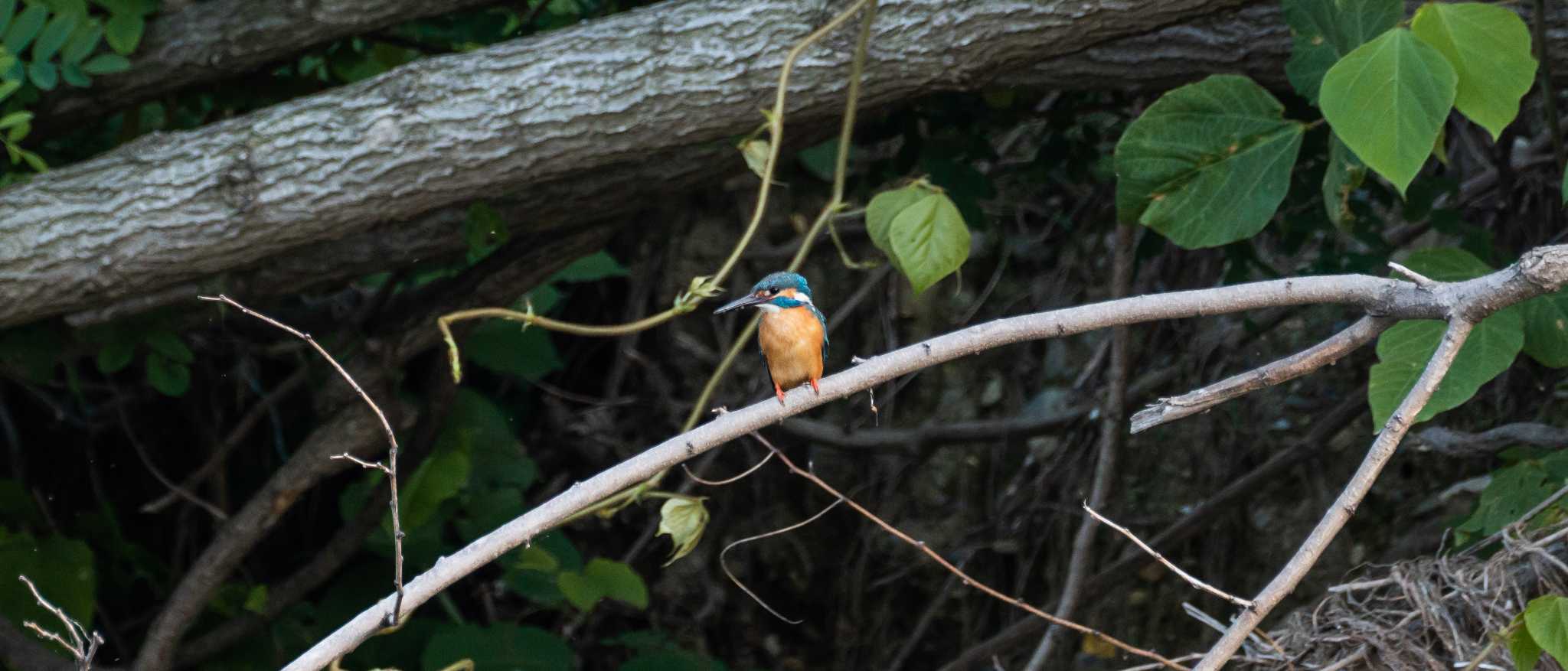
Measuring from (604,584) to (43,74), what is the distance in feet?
6.25

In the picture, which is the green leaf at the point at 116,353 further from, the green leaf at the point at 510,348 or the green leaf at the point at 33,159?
the green leaf at the point at 510,348

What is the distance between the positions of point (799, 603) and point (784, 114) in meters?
3.08

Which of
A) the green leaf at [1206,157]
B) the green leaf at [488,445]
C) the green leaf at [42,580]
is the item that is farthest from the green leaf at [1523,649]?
the green leaf at [42,580]

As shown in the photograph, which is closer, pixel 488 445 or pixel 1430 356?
pixel 1430 356

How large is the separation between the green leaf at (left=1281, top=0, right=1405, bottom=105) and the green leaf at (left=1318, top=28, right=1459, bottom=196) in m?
0.50

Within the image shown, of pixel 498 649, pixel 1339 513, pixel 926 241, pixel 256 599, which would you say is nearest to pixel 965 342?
pixel 1339 513

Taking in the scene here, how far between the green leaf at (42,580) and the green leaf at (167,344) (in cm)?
81

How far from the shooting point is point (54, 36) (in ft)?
10.2

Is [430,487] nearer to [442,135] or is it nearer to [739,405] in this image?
[442,135]

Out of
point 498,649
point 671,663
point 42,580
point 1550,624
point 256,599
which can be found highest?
point 1550,624

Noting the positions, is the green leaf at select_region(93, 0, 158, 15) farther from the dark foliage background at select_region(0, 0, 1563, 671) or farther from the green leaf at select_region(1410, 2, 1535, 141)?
the green leaf at select_region(1410, 2, 1535, 141)

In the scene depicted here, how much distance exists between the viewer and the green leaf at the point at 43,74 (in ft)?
10.1

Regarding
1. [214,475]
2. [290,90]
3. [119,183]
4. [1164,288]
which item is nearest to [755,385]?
[1164,288]

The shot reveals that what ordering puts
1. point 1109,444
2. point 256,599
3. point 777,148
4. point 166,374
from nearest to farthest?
point 777,148, point 166,374, point 256,599, point 1109,444
